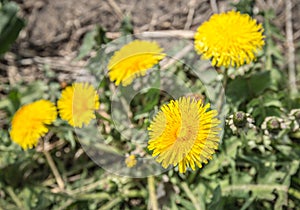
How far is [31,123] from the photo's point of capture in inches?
97.0

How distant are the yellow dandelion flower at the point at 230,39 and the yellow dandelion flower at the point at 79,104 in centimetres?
66

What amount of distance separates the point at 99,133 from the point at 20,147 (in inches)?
18.9

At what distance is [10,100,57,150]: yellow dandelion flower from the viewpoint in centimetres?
245

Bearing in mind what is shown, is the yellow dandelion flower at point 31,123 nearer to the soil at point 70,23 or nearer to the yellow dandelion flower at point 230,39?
the soil at point 70,23

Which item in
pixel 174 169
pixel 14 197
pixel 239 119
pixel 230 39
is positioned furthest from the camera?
pixel 14 197

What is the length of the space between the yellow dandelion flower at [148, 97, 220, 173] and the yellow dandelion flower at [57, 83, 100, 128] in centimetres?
68

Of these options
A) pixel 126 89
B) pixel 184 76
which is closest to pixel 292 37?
pixel 184 76

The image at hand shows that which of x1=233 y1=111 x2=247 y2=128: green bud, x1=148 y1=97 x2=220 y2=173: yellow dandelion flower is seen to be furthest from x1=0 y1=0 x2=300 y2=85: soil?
x1=148 y1=97 x2=220 y2=173: yellow dandelion flower

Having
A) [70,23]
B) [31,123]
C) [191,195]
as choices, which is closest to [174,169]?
[191,195]

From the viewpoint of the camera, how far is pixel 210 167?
2.37 m

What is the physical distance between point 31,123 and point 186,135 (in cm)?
111

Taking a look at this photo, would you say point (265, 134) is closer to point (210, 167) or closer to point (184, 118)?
point (210, 167)

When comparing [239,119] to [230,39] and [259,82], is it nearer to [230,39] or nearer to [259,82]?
[230,39]

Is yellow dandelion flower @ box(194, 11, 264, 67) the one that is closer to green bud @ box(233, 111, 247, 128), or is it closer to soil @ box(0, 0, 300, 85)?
green bud @ box(233, 111, 247, 128)
